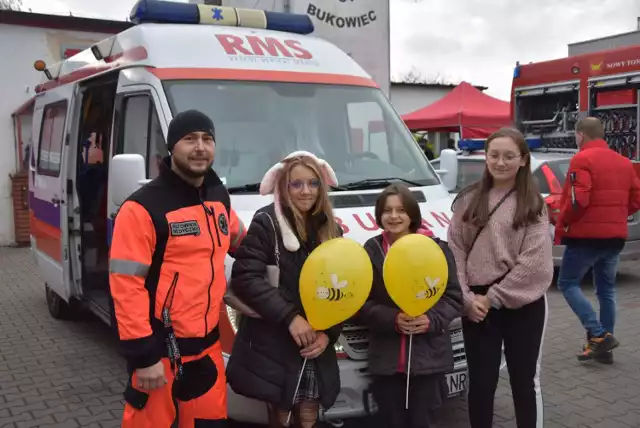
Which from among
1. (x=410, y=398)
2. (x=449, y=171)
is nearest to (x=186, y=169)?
(x=410, y=398)

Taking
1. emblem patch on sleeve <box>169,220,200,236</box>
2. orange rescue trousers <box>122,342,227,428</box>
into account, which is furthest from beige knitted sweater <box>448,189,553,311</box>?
emblem patch on sleeve <box>169,220,200,236</box>

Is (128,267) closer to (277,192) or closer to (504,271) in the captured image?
(277,192)

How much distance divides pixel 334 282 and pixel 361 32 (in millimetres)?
4695

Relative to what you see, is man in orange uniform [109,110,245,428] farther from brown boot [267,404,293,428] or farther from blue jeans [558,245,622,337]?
blue jeans [558,245,622,337]

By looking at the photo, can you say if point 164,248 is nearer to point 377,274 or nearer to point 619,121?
point 377,274

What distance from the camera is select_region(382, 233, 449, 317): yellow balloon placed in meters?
3.09

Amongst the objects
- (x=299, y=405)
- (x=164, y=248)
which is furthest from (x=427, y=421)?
(x=164, y=248)

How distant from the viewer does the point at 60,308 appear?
23.8ft

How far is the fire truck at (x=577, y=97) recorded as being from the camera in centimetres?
990

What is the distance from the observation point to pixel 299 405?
3.24 meters

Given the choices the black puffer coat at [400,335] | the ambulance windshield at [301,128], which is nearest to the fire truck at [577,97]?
the ambulance windshield at [301,128]

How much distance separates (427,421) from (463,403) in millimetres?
1511

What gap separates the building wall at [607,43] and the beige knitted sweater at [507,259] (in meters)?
11.7

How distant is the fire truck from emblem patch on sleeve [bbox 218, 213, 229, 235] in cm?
826
